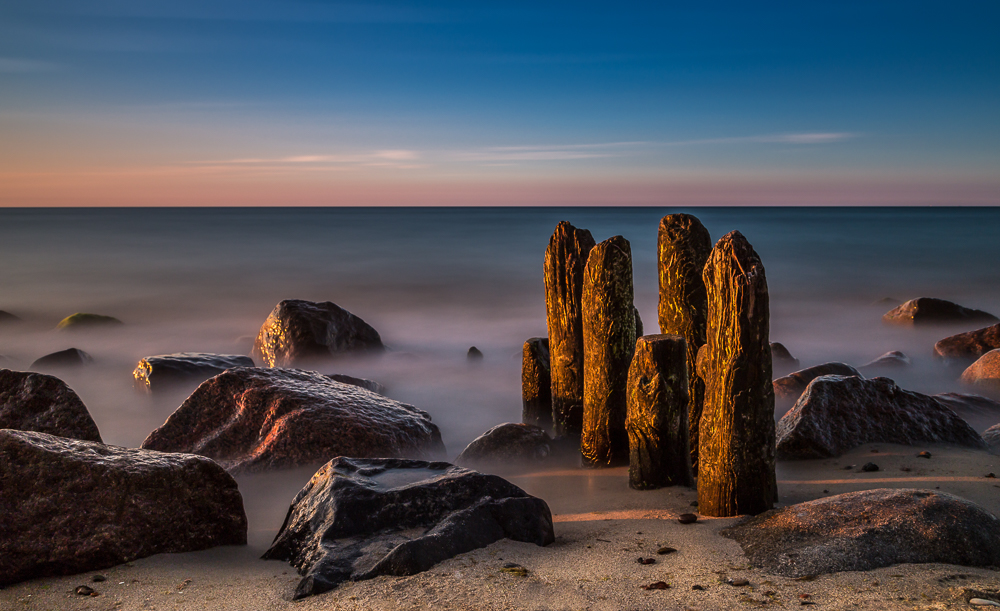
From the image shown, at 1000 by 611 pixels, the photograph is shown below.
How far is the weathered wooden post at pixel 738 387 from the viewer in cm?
443

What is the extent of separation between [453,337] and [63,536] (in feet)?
40.2

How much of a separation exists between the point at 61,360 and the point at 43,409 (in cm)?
751

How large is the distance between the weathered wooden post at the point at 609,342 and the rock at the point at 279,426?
2.03 metres

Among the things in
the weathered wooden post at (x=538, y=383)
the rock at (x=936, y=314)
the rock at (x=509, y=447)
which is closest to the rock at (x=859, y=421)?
the rock at (x=509, y=447)

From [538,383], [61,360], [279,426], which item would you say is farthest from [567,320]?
[61,360]

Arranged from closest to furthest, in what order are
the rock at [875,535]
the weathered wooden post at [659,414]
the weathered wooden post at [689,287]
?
the rock at [875,535]
the weathered wooden post at [659,414]
the weathered wooden post at [689,287]

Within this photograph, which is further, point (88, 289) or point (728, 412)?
point (88, 289)

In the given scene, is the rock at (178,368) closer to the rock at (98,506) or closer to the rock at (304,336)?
the rock at (304,336)

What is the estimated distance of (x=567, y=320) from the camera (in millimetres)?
6875

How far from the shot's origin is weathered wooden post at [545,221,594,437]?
22.3ft

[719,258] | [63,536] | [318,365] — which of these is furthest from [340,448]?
[318,365]

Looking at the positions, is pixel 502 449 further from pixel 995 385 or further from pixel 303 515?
pixel 995 385

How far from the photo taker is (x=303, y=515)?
4.34 metres

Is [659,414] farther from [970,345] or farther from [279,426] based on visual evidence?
[970,345]
